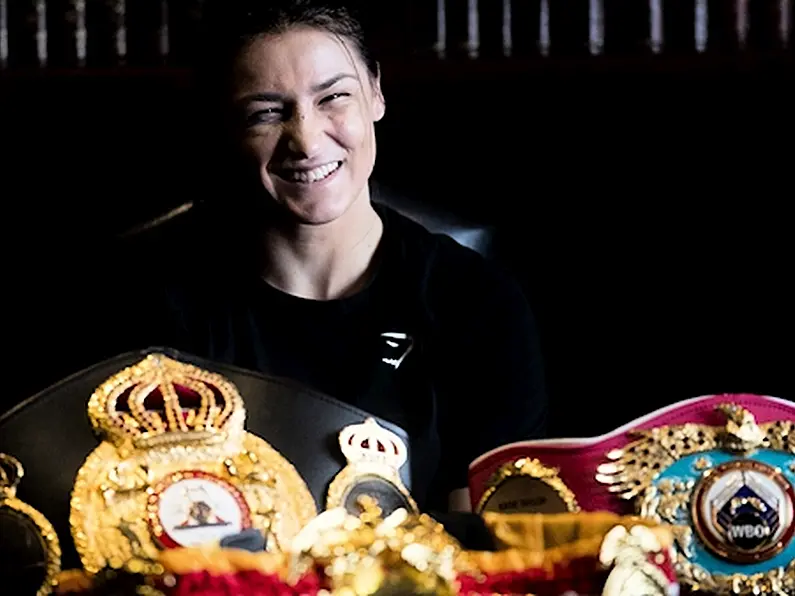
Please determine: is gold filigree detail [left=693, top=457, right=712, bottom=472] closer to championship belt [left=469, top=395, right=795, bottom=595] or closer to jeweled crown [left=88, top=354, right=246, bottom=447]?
championship belt [left=469, top=395, right=795, bottom=595]

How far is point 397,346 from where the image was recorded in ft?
3.09

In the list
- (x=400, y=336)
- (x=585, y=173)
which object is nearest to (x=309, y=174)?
(x=400, y=336)

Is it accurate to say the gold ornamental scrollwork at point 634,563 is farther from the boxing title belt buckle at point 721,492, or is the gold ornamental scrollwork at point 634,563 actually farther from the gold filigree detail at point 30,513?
the gold filigree detail at point 30,513

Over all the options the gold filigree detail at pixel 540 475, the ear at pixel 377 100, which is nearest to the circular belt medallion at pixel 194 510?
the gold filigree detail at pixel 540 475

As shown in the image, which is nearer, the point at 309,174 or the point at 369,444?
the point at 369,444

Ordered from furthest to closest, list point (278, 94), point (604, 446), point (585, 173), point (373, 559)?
point (585, 173)
point (278, 94)
point (604, 446)
point (373, 559)

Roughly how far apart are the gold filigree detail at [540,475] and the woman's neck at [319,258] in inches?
15.8

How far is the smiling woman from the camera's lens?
0.90 m

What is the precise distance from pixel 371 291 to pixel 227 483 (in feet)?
1.45

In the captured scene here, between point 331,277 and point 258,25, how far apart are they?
0.18m

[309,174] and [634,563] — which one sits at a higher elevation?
[309,174]

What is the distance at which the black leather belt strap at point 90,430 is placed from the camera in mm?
559

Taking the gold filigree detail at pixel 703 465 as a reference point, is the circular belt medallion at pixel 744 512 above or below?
below

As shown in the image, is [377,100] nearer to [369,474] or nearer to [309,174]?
[309,174]
